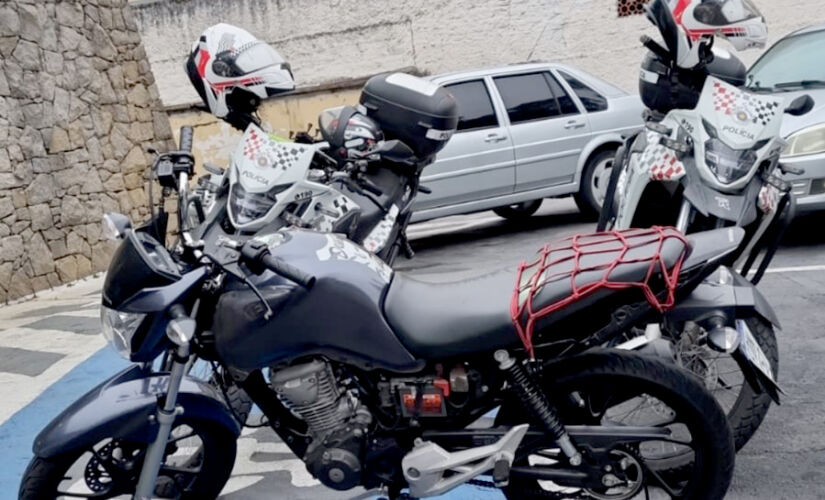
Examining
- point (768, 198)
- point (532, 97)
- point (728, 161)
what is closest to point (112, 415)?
point (728, 161)

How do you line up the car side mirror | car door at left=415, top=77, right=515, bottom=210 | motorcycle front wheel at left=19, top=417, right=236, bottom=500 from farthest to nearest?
car door at left=415, top=77, right=515, bottom=210
the car side mirror
motorcycle front wheel at left=19, top=417, right=236, bottom=500

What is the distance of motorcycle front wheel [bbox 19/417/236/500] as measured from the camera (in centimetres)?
282

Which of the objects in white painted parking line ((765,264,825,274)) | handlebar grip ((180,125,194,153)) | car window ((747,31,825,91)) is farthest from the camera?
car window ((747,31,825,91))

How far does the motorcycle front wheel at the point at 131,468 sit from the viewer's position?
Result: 2.82m

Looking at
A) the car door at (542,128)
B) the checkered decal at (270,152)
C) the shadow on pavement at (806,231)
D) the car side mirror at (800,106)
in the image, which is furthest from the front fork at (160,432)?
the car door at (542,128)

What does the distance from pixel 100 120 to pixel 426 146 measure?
643 cm

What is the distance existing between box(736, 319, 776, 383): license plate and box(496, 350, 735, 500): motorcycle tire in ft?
0.95

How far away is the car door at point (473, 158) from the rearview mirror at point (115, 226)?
5689 millimetres

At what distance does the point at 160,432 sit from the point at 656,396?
5.17 ft

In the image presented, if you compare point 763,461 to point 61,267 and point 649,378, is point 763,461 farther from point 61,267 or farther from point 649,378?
point 61,267

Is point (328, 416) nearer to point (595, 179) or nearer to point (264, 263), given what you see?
point (264, 263)

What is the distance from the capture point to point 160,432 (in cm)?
276

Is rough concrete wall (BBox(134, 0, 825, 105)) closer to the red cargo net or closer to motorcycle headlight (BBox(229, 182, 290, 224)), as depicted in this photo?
motorcycle headlight (BBox(229, 182, 290, 224))

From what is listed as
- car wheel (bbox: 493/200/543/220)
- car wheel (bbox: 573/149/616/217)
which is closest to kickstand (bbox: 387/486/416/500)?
car wheel (bbox: 573/149/616/217)
